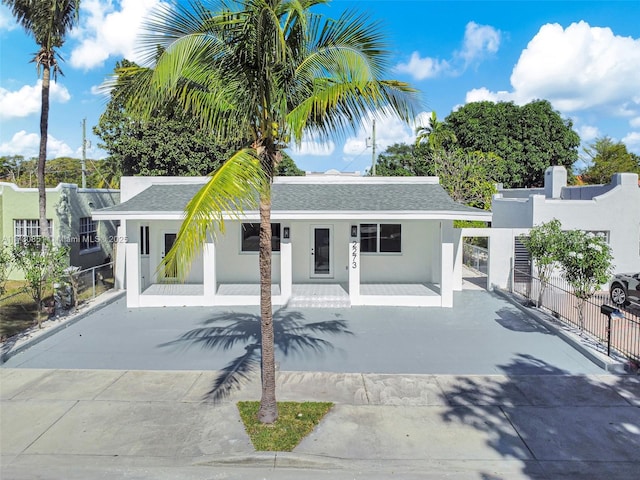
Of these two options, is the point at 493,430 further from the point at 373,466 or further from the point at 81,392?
the point at 81,392

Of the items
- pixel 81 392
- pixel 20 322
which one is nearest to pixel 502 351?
pixel 81 392

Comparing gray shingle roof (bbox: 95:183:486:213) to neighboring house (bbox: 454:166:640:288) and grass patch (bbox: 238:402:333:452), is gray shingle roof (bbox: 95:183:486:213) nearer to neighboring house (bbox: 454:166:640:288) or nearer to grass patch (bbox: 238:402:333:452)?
neighboring house (bbox: 454:166:640:288)

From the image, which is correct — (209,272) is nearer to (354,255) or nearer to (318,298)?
(318,298)

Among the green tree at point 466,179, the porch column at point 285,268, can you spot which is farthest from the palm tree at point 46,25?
the green tree at point 466,179

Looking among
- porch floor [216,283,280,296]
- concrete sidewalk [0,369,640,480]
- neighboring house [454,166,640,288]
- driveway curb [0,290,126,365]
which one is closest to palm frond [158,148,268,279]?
concrete sidewalk [0,369,640,480]

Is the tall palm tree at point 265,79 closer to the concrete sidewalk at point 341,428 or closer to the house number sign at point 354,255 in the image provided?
the concrete sidewalk at point 341,428
